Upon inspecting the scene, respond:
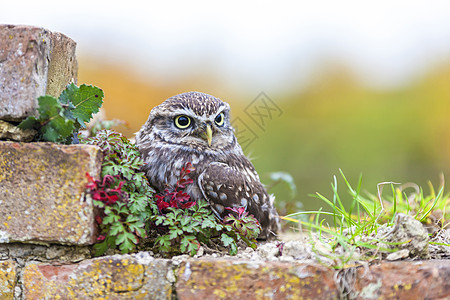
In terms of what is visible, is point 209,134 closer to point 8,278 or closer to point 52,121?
point 52,121

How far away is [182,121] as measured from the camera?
10.4 feet

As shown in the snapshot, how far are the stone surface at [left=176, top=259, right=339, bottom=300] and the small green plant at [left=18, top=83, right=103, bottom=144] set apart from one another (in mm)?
978

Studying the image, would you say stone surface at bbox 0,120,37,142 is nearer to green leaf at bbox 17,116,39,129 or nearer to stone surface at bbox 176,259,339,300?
green leaf at bbox 17,116,39,129

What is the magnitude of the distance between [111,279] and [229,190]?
0.89m

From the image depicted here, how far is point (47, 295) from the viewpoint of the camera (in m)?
2.45

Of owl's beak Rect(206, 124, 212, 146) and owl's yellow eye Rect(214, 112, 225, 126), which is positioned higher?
owl's yellow eye Rect(214, 112, 225, 126)

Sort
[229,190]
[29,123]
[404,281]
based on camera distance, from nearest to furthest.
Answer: [404,281] → [29,123] → [229,190]

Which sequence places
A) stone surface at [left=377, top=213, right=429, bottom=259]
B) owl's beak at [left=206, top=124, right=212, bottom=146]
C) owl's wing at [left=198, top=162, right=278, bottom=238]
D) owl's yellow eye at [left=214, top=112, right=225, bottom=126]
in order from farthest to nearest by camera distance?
owl's yellow eye at [left=214, top=112, right=225, bottom=126] < owl's beak at [left=206, top=124, right=212, bottom=146] < owl's wing at [left=198, top=162, right=278, bottom=238] < stone surface at [left=377, top=213, right=429, bottom=259]

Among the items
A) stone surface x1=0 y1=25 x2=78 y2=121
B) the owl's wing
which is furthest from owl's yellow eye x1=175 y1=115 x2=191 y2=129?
stone surface x1=0 y1=25 x2=78 y2=121

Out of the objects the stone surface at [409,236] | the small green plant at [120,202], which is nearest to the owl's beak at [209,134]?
the small green plant at [120,202]

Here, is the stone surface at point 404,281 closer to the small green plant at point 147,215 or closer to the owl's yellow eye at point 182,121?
the small green plant at point 147,215

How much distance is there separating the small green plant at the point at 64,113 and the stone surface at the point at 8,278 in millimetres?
675

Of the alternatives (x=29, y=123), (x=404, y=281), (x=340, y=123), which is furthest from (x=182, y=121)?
(x=340, y=123)

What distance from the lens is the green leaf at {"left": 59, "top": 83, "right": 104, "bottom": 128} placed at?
2.64 metres
